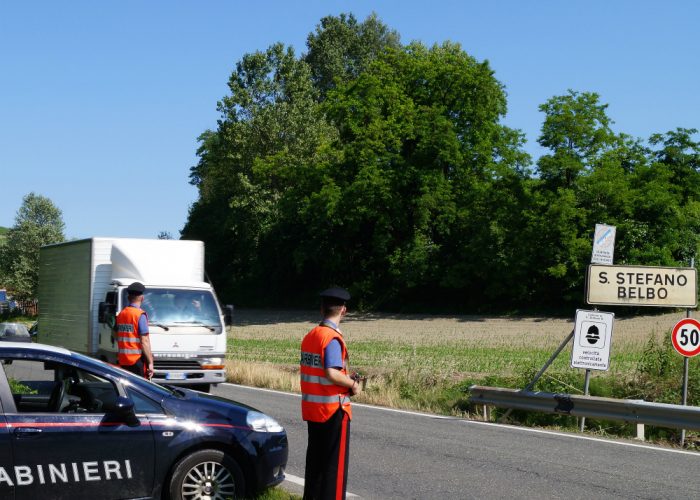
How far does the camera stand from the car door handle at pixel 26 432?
6.11 metres

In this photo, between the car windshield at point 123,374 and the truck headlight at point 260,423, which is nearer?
the car windshield at point 123,374

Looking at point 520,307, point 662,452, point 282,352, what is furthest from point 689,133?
point 662,452

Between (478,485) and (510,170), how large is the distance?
4345 centimetres

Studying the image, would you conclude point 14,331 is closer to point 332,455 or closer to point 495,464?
point 495,464

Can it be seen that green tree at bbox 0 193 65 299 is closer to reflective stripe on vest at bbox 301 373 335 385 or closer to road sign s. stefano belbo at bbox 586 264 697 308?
road sign s. stefano belbo at bbox 586 264 697 308

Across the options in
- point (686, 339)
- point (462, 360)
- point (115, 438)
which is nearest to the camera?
point (115, 438)

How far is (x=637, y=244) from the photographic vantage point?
1825 inches

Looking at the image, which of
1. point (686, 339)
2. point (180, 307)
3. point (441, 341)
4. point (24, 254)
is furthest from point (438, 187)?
point (24, 254)

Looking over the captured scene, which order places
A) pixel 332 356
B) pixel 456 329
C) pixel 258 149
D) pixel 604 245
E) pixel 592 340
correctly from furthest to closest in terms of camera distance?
pixel 258 149, pixel 456 329, pixel 604 245, pixel 592 340, pixel 332 356

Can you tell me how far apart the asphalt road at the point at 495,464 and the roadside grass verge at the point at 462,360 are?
1.50 meters

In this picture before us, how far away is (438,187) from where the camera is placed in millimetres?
50875

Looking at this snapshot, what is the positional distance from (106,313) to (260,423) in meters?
9.59

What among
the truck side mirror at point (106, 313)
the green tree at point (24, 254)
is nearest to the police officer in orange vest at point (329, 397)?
the truck side mirror at point (106, 313)

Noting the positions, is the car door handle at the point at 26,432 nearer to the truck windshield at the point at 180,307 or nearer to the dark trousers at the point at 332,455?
the dark trousers at the point at 332,455
